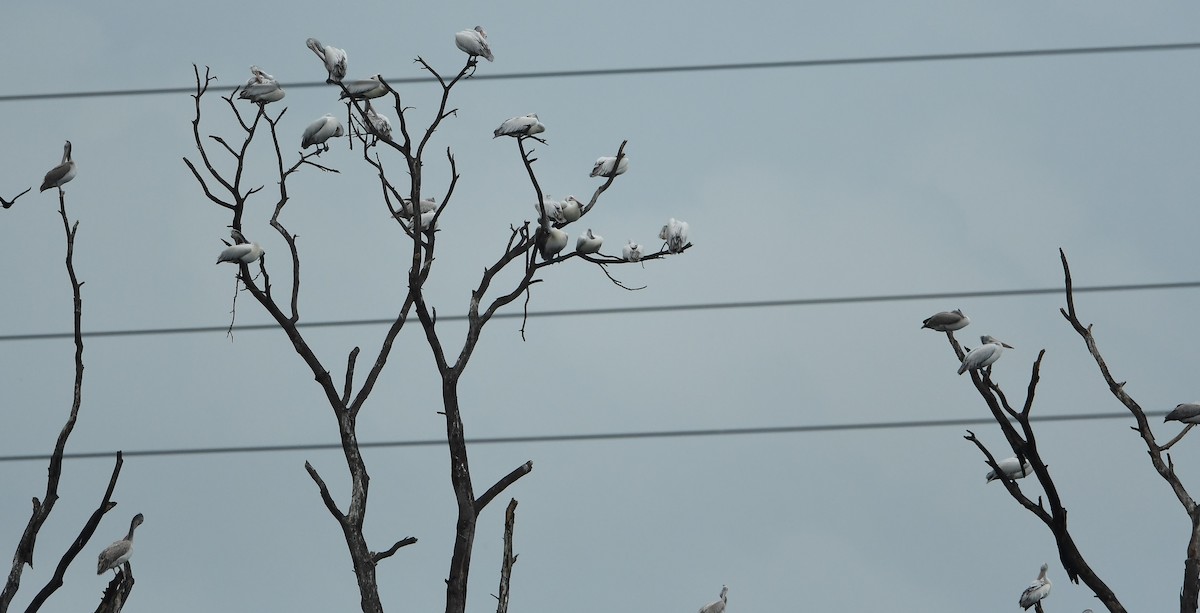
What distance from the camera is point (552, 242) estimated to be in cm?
253

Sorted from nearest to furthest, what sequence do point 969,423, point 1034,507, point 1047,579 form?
point 1034,507 < point 1047,579 < point 969,423

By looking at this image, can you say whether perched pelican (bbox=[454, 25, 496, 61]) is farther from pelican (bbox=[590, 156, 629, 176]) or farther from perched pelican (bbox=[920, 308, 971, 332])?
perched pelican (bbox=[920, 308, 971, 332])

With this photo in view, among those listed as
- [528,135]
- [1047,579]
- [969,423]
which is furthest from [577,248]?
[1047,579]

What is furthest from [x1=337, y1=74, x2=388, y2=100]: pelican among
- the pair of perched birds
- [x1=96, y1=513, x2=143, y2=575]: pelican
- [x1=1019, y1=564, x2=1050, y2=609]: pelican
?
[x1=1019, y1=564, x2=1050, y2=609]: pelican

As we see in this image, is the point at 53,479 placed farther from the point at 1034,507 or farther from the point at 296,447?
the point at 1034,507

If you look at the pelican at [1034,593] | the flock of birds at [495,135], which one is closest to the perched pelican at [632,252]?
the flock of birds at [495,135]

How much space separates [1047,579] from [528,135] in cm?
170

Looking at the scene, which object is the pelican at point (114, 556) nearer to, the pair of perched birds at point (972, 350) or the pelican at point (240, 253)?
the pelican at point (240, 253)

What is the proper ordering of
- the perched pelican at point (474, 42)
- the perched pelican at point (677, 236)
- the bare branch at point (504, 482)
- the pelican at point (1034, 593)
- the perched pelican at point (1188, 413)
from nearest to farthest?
1. the bare branch at point (504, 482)
2. the perched pelican at point (677, 236)
3. the perched pelican at point (474, 42)
4. the perched pelican at point (1188, 413)
5. the pelican at point (1034, 593)

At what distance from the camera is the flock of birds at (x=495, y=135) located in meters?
2.52

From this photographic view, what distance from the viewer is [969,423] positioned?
3.19m

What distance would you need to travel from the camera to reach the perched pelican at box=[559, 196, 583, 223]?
254cm

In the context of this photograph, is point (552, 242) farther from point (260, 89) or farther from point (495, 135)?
point (260, 89)

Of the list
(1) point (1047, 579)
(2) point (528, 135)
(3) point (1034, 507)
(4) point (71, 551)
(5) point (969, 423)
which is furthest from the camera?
(5) point (969, 423)
